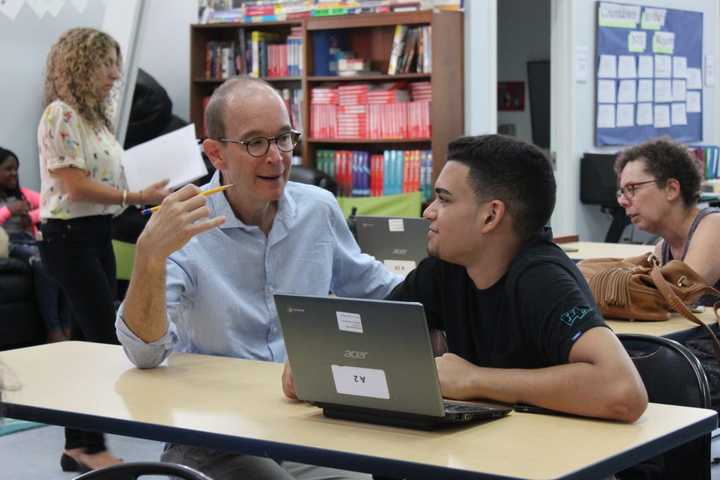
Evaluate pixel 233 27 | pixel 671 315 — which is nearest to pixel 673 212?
pixel 671 315

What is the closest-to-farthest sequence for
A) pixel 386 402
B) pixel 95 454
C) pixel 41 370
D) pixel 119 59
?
pixel 386 402 → pixel 41 370 → pixel 95 454 → pixel 119 59

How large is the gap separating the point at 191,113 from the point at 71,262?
4522 millimetres

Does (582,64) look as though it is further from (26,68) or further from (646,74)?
(26,68)

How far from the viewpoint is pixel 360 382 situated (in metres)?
1.90

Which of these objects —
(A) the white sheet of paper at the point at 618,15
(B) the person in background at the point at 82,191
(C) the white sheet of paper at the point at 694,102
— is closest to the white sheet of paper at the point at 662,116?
(C) the white sheet of paper at the point at 694,102

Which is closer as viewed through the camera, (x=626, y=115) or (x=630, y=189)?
(x=630, y=189)

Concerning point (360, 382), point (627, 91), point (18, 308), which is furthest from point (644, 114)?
point (360, 382)

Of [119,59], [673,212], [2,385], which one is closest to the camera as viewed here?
[2,385]

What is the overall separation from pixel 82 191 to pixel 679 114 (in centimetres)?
668

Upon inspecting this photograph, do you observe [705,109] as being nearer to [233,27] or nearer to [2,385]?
[233,27]

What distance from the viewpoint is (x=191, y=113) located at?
27.9ft

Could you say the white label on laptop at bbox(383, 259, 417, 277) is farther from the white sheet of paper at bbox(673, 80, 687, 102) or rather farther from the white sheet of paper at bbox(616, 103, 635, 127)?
the white sheet of paper at bbox(673, 80, 687, 102)

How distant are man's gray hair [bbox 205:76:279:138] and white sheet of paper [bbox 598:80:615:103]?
6434 mm

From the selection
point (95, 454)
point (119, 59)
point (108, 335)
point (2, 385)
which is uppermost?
point (119, 59)
